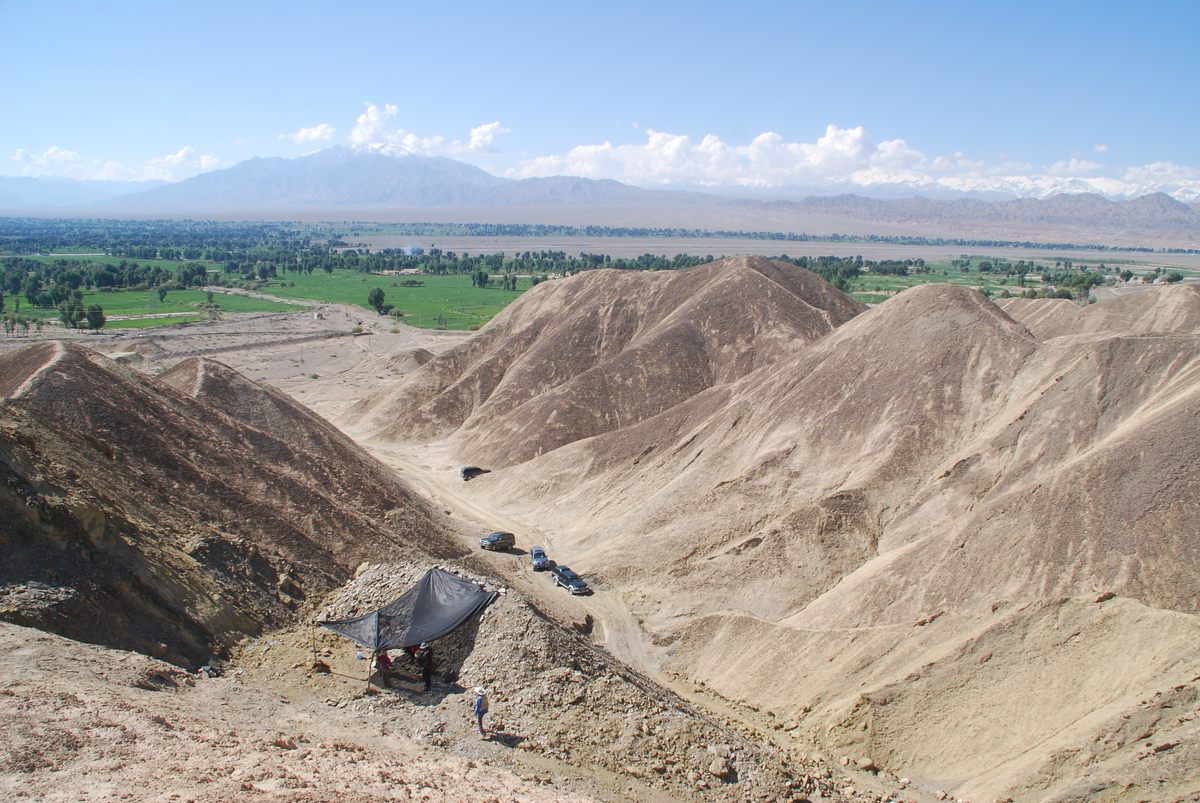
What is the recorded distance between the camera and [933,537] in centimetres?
3491

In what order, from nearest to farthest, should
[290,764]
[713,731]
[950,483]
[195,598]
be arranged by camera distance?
[290,764]
[713,731]
[195,598]
[950,483]

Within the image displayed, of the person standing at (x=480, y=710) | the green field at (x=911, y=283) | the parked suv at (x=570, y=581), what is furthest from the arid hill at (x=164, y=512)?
the green field at (x=911, y=283)

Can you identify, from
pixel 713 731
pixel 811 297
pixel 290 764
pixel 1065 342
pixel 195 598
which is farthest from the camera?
pixel 811 297

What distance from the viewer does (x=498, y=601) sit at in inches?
969

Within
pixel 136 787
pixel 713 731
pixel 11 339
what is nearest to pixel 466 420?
pixel 713 731

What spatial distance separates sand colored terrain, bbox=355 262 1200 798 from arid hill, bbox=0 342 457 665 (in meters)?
13.6

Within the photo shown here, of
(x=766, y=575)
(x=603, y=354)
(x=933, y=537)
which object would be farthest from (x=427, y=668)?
(x=603, y=354)

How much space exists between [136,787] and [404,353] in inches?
3638

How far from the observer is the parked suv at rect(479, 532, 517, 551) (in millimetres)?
43312

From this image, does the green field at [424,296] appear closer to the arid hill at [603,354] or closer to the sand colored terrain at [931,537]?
the arid hill at [603,354]

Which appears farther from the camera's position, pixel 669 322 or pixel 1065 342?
pixel 669 322

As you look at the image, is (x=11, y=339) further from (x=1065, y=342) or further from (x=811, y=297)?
(x=1065, y=342)

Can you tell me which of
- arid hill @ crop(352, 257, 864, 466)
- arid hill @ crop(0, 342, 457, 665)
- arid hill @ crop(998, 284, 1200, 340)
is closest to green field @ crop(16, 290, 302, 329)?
arid hill @ crop(352, 257, 864, 466)

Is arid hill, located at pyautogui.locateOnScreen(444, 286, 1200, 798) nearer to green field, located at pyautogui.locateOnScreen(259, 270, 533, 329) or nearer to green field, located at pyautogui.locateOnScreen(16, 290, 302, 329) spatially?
green field, located at pyautogui.locateOnScreen(259, 270, 533, 329)
